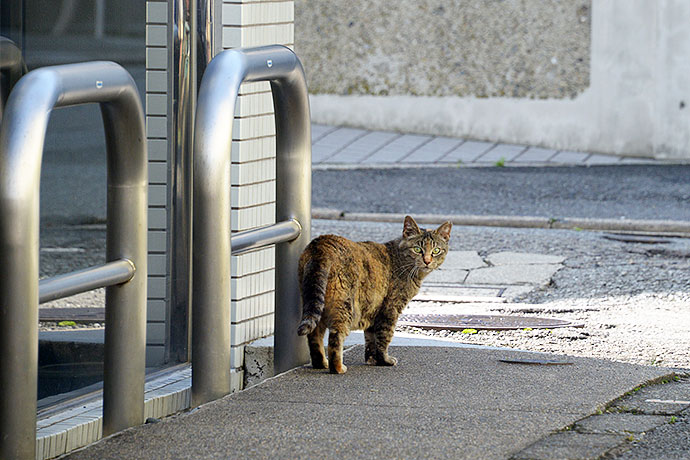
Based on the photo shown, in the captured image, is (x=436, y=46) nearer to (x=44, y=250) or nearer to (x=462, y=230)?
(x=462, y=230)

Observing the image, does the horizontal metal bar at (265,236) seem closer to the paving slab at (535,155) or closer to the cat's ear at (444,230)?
the cat's ear at (444,230)

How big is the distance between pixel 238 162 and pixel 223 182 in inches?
36.2

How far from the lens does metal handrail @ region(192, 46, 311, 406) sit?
3.45 m

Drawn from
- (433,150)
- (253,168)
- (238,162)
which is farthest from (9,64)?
(433,150)

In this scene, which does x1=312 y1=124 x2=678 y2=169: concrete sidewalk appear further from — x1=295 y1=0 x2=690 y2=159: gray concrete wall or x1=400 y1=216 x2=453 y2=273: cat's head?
x1=400 y1=216 x2=453 y2=273: cat's head

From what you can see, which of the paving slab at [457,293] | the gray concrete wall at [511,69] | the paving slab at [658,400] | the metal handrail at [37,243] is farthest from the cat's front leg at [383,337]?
the gray concrete wall at [511,69]

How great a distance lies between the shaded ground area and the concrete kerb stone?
10.1 inches

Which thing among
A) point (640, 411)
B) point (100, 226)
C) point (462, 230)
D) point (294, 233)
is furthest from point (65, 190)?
point (462, 230)

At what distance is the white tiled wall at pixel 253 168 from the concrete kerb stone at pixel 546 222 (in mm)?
4582

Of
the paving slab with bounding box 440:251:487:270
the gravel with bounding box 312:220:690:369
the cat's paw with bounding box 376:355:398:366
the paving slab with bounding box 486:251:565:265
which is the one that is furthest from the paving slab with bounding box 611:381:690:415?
the paving slab with bounding box 486:251:565:265

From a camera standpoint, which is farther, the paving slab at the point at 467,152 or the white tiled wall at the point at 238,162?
the paving slab at the point at 467,152

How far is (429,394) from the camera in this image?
3.80m

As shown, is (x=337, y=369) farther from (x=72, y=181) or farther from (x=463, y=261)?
(x=463, y=261)

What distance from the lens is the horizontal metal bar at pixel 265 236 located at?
386cm
